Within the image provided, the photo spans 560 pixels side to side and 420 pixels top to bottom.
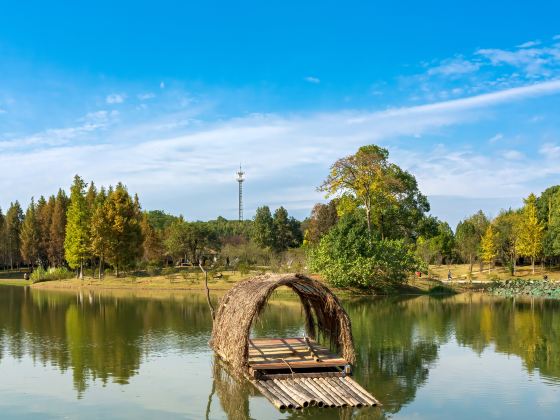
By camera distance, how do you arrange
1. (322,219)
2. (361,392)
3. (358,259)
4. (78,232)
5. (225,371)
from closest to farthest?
(361,392) → (225,371) → (358,259) → (78,232) → (322,219)

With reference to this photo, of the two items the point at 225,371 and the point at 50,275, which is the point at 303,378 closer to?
the point at 225,371

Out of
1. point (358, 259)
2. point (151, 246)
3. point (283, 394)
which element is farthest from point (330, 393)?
point (151, 246)

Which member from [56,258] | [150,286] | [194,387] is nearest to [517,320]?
[194,387]

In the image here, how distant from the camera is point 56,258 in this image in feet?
258

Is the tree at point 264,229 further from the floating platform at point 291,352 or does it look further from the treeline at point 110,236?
the floating platform at point 291,352

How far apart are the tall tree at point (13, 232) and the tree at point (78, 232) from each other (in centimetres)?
2633

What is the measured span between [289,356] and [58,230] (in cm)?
6305

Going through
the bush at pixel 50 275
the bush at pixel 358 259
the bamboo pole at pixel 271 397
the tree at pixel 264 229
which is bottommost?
the bamboo pole at pixel 271 397

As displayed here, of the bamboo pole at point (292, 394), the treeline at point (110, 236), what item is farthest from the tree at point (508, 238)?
the bamboo pole at point (292, 394)

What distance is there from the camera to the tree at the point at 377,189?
5003cm

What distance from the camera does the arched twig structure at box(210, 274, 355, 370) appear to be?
683 inches

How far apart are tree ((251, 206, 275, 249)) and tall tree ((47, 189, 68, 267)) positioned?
25344mm

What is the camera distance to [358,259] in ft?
150

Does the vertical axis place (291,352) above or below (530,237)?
below
